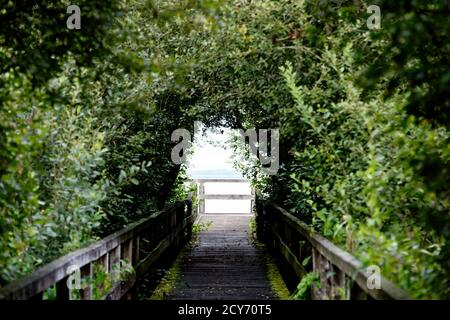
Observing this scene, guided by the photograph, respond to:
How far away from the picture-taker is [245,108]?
1048cm

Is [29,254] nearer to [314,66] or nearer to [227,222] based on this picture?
[314,66]

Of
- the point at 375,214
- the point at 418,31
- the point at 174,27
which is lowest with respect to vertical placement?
the point at 375,214

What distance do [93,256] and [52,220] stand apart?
56 centimetres

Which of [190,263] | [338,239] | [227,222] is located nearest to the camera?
[338,239]

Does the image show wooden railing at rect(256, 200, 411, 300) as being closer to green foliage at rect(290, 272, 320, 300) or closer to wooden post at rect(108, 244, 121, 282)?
green foliage at rect(290, 272, 320, 300)

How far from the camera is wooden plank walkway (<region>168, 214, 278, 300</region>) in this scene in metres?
8.36

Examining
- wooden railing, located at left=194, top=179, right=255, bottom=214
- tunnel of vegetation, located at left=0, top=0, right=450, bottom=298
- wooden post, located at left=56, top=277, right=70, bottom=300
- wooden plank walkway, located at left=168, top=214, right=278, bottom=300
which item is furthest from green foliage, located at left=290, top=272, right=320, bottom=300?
wooden railing, located at left=194, top=179, right=255, bottom=214

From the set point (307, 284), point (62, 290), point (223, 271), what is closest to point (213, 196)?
point (223, 271)

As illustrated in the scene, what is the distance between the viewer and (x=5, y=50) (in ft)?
13.7

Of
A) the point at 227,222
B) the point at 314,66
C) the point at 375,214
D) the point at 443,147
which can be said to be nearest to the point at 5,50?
the point at 375,214

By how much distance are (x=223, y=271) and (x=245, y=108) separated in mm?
2835

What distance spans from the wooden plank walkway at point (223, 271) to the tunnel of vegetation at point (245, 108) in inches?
51.7

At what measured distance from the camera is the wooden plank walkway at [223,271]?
836cm

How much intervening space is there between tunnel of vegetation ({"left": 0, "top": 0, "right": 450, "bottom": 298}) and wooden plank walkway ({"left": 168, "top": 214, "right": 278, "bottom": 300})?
1313mm
